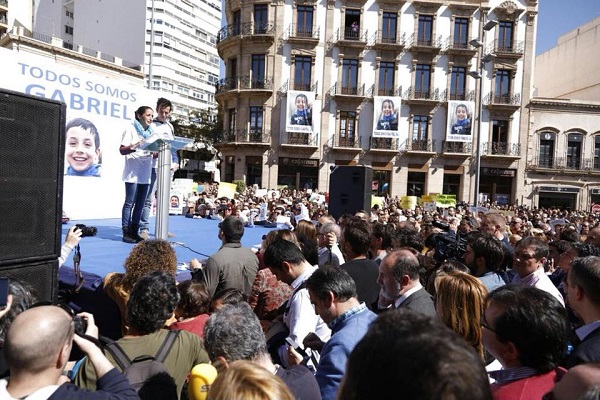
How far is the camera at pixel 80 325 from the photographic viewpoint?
2217 millimetres

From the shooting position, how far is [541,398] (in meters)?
1.79

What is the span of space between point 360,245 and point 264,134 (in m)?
29.3

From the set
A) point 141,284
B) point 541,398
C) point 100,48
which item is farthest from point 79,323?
point 100,48

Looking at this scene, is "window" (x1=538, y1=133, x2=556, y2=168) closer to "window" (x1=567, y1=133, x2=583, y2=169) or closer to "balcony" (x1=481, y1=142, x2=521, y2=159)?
"window" (x1=567, y1=133, x2=583, y2=169)

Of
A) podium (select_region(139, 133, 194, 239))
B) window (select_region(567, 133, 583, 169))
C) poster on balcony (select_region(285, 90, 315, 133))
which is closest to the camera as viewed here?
podium (select_region(139, 133, 194, 239))

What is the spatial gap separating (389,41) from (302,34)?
663cm

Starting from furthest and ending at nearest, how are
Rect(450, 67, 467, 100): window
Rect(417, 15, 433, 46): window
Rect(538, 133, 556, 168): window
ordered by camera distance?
1. Rect(538, 133, 556, 168): window
2. Rect(450, 67, 467, 100): window
3. Rect(417, 15, 433, 46): window

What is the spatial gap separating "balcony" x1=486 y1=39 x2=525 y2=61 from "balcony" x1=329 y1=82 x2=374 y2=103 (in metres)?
9.94

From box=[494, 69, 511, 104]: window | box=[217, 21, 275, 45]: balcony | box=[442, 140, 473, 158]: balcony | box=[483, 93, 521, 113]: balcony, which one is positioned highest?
box=[217, 21, 275, 45]: balcony

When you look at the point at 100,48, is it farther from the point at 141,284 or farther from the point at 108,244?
the point at 141,284

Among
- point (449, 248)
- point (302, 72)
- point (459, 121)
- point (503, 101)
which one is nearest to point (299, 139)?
point (302, 72)

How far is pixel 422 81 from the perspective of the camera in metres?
34.3

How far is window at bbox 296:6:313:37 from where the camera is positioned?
1303 inches

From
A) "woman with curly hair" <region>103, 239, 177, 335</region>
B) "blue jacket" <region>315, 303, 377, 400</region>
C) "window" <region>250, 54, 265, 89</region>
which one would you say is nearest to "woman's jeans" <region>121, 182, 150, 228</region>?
"woman with curly hair" <region>103, 239, 177, 335</region>
